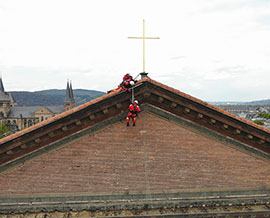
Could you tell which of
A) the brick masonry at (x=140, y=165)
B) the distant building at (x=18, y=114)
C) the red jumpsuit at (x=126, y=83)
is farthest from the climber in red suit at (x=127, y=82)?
the distant building at (x=18, y=114)

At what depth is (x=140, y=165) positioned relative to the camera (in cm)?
812

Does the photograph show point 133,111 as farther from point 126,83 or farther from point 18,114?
point 18,114

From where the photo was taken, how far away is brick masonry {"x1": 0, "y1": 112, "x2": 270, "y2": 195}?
794cm

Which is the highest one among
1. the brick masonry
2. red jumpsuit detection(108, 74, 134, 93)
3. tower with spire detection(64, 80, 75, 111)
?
tower with spire detection(64, 80, 75, 111)

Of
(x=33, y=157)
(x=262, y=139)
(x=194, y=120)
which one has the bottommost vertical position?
(x=33, y=157)

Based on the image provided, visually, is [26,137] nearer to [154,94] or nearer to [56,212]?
[56,212]

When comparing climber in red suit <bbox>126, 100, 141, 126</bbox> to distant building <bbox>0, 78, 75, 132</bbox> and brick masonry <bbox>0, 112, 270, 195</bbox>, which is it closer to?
brick masonry <bbox>0, 112, 270, 195</bbox>

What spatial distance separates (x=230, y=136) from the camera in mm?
8359

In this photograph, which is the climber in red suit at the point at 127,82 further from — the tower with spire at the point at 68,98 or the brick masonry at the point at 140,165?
the tower with spire at the point at 68,98

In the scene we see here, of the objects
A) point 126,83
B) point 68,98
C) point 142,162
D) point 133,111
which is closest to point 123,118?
point 133,111

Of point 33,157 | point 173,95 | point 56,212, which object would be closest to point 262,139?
point 173,95

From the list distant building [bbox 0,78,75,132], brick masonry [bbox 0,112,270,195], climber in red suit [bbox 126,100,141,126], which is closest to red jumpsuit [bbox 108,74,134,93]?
climber in red suit [bbox 126,100,141,126]

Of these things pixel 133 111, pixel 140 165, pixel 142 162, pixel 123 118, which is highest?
pixel 133 111

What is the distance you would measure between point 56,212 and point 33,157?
2.40 meters
